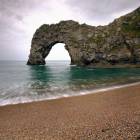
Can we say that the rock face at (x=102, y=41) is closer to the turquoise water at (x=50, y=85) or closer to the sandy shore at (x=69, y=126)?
the turquoise water at (x=50, y=85)

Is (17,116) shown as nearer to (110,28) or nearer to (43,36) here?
(110,28)

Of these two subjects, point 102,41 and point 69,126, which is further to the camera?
point 102,41

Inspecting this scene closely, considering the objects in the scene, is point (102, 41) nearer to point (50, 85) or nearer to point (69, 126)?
point (50, 85)

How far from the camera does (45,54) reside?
→ 5610 inches

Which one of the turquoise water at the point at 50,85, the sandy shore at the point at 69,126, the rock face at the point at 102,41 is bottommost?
the turquoise water at the point at 50,85

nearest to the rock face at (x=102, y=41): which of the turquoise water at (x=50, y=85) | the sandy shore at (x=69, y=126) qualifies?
the turquoise water at (x=50, y=85)

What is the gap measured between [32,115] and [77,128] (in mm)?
5012

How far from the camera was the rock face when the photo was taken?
101144mm

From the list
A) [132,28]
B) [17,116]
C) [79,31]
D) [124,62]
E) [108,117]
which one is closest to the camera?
[108,117]

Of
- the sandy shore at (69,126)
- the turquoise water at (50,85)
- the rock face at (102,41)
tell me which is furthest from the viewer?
the rock face at (102,41)

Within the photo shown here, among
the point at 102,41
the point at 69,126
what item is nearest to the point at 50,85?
the point at 69,126

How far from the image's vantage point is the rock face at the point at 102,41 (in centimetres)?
10114

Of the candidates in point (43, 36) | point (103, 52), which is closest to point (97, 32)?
point (103, 52)

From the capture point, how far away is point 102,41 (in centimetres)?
11019
